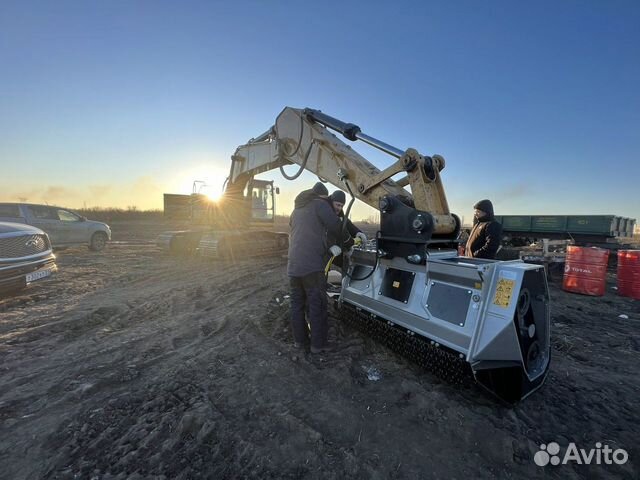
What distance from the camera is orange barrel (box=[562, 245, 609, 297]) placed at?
22.3 feet

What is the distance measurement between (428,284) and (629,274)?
23.7ft

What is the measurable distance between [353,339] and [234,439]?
1884 mm

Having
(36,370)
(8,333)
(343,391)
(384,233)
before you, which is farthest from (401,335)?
(8,333)

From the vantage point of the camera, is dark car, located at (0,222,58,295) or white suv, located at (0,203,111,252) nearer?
dark car, located at (0,222,58,295)

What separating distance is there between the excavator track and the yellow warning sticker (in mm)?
521

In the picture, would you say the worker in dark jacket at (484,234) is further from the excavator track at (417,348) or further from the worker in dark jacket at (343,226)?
the excavator track at (417,348)

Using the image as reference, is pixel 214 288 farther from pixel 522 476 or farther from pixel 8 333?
pixel 522 476

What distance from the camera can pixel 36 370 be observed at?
9.41 feet

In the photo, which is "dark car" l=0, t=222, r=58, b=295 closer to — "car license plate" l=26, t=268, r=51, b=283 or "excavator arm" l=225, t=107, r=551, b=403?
"car license plate" l=26, t=268, r=51, b=283

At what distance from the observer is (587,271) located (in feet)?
22.6

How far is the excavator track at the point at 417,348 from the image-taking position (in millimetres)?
2480

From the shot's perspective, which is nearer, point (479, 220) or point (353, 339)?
point (353, 339)

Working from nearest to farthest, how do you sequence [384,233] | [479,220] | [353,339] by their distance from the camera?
[384,233] → [353,339] → [479,220]

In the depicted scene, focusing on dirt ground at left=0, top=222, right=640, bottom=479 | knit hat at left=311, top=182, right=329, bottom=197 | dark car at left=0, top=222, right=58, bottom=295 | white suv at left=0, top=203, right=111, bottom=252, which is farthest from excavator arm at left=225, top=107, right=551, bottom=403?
white suv at left=0, top=203, right=111, bottom=252
